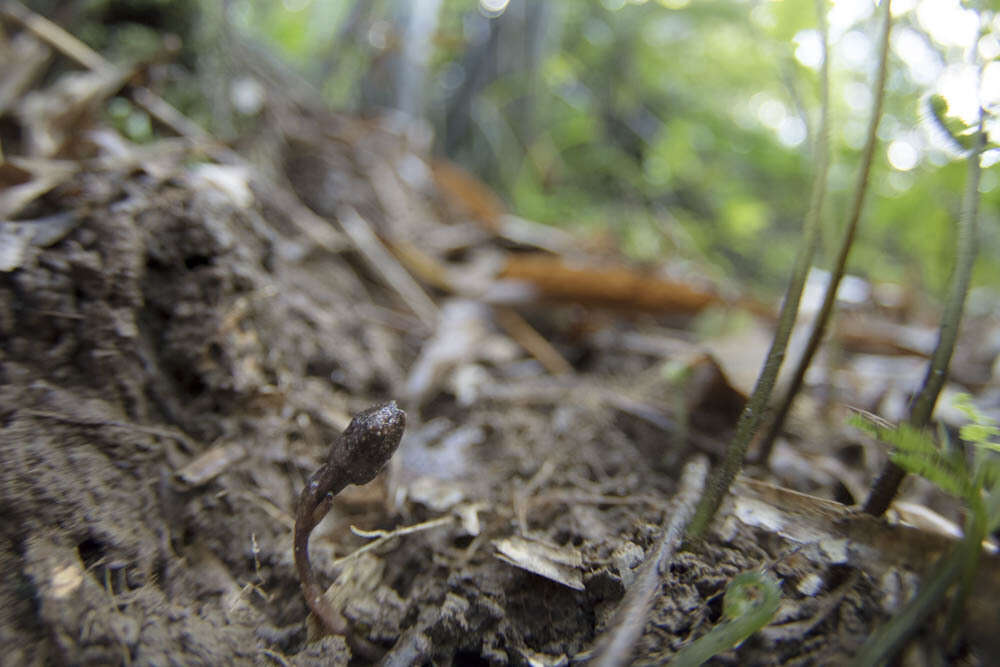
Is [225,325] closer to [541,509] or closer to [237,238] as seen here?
[237,238]

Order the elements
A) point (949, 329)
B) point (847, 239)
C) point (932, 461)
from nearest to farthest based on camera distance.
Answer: point (932, 461)
point (949, 329)
point (847, 239)

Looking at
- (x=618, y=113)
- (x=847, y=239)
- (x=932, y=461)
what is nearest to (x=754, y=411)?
(x=932, y=461)

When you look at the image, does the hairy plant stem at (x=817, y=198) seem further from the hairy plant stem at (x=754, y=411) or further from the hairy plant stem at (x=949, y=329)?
the hairy plant stem at (x=949, y=329)

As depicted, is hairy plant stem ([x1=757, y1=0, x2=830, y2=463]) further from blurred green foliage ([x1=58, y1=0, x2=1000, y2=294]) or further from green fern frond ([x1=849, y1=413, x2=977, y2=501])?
blurred green foliage ([x1=58, y1=0, x2=1000, y2=294])

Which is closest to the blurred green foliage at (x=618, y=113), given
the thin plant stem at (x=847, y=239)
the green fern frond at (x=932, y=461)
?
the thin plant stem at (x=847, y=239)

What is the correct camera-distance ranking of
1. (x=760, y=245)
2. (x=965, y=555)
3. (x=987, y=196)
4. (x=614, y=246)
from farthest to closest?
(x=760, y=245) < (x=614, y=246) < (x=987, y=196) < (x=965, y=555)

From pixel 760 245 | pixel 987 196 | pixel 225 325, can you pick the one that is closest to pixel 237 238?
pixel 225 325

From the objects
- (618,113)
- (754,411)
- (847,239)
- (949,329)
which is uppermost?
(618,113)

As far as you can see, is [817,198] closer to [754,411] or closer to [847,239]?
[847,239]

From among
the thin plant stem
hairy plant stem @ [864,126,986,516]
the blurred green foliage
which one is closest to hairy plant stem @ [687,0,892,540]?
the thin plant stem
